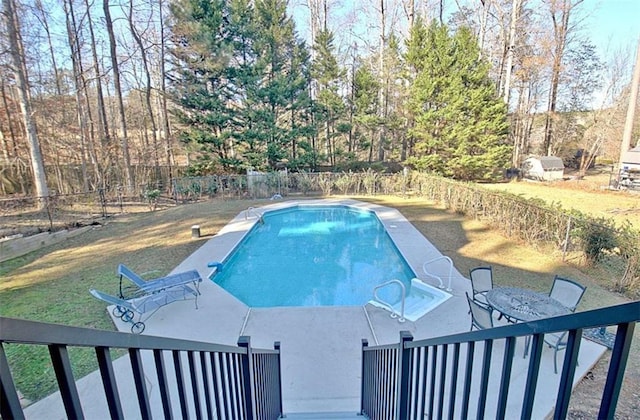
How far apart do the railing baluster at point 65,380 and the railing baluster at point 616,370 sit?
115 centimetres

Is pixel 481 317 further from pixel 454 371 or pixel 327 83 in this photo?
pixel 327 83

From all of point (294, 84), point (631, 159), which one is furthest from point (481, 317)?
point (631, 159)

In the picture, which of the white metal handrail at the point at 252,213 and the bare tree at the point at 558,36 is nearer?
the white metal handrail at the point at 252,213

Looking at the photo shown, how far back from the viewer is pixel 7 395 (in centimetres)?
56

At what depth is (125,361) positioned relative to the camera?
Result: 152 inches

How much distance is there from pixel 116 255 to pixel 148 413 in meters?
8.31

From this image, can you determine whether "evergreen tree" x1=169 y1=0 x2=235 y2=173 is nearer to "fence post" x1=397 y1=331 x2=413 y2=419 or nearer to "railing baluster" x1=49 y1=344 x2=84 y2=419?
"fence post" x1=397 y1=331 x2=413 y2=419

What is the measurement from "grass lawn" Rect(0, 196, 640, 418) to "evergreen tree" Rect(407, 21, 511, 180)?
28.9 ft

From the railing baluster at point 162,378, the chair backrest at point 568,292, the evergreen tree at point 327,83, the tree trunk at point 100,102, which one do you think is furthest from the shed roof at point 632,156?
the tree trunk at point 100,102

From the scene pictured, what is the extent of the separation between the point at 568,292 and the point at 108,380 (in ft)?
18.5

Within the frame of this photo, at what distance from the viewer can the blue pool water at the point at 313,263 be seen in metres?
6.80

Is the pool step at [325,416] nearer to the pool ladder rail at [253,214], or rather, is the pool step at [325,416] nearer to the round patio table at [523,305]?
the round patio table at [523,305]

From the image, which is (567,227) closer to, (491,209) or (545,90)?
(491,209)

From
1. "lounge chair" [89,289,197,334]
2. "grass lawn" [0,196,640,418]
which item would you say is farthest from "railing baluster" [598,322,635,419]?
"lounge chair" [89,289,197,334]
